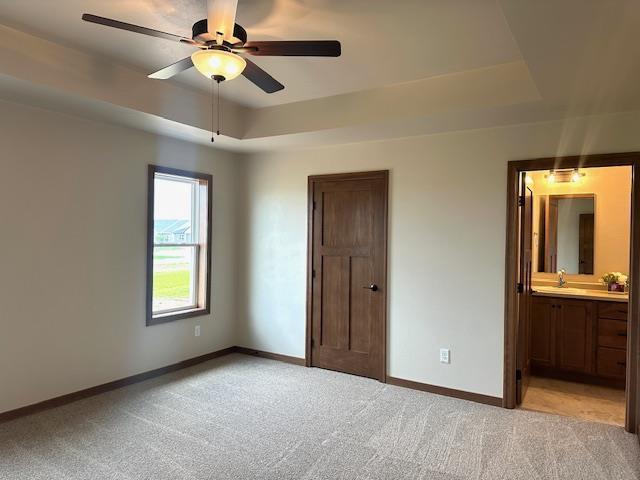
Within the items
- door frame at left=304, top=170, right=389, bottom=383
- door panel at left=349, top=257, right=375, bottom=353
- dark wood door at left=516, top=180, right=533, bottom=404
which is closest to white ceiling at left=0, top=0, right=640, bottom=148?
door frame at left=304, top=170, right=389, bottom=383

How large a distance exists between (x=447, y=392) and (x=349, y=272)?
145 cm

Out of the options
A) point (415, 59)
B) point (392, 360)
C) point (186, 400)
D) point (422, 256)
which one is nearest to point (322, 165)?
point (422, 256)

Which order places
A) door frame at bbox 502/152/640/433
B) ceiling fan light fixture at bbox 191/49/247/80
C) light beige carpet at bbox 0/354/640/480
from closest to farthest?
1. ceiling fan light fixture at bbox 191/49/247/80
2. light beige carpet at bbox 0/354/640/480
3. door frame at bbox 502/152/640/433

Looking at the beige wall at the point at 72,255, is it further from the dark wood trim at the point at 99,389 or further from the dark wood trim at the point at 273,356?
the dark wood trim at the point at 273,356

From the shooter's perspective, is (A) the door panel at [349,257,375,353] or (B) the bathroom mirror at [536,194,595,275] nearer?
(A) the door panel at [349,257,375,353]

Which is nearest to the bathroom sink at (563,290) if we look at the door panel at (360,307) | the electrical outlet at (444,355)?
the electrical outlet at (444,355)

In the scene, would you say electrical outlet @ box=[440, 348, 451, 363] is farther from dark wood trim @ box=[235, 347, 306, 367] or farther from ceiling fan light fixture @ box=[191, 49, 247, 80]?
ceiling fan light fixture @ box=[191, 49, 247, 80]

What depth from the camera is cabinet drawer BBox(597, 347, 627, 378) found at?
4.11m

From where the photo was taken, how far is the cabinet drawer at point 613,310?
13.5 feet

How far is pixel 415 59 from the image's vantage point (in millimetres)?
2949

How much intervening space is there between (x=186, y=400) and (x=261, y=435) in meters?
0.94

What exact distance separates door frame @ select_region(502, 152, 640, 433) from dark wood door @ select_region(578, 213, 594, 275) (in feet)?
5.65

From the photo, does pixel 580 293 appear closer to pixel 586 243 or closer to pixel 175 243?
pixel 586 243

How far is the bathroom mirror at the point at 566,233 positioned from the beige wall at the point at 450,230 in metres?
1.72
